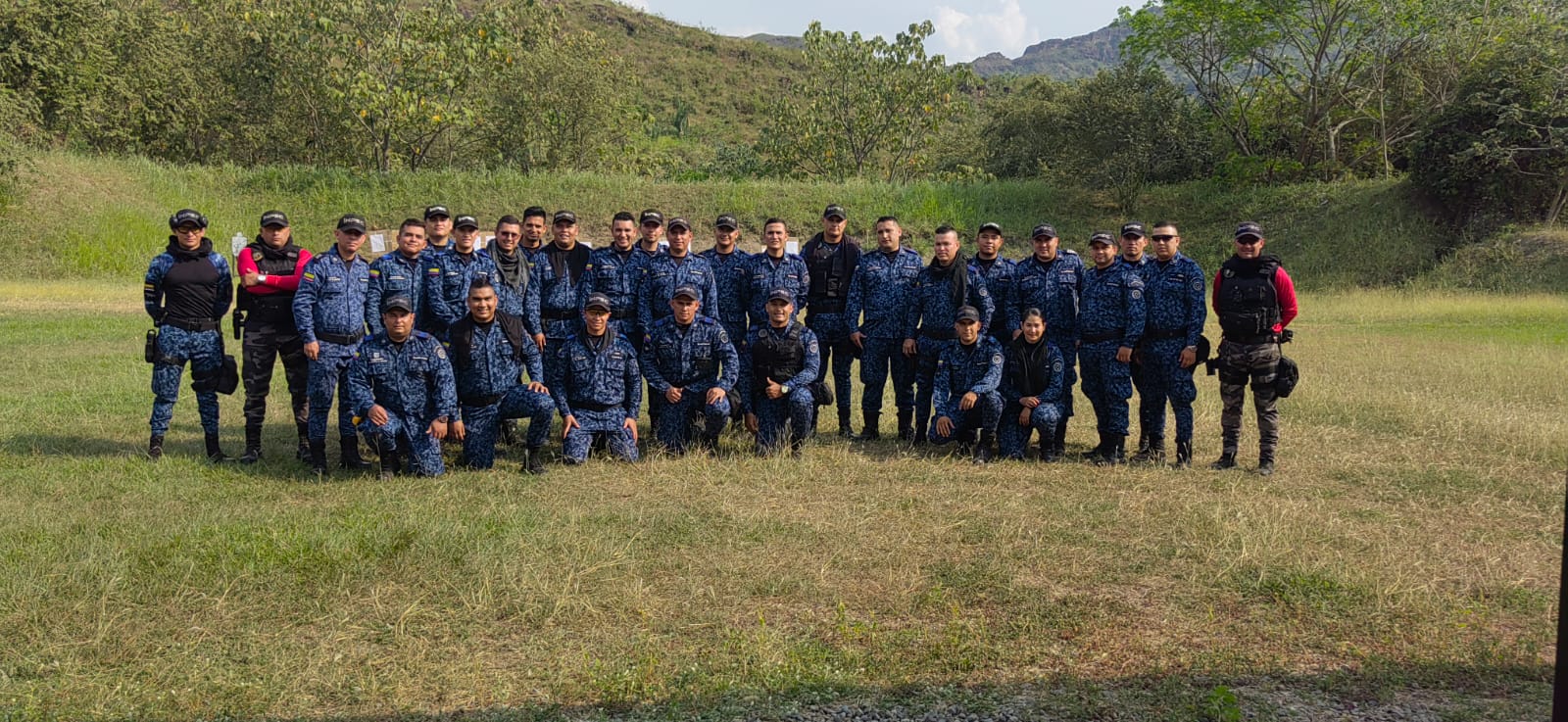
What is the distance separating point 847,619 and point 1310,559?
2497mm

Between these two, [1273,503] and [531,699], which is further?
[1273,503]

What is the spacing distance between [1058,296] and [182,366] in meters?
6.38

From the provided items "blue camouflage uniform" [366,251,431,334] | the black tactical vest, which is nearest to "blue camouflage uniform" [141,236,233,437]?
"blue camouflage uniform" [366,251,431,334]

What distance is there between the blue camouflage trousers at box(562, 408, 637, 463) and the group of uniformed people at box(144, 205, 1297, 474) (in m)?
0.02

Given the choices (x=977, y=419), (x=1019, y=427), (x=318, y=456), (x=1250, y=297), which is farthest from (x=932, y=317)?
(x=318, y=456)

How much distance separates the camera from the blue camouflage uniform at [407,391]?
6832 millimetres

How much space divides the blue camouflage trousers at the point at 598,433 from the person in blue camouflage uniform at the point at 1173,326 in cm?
380

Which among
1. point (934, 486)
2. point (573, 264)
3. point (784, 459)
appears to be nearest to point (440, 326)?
point (573, 264)

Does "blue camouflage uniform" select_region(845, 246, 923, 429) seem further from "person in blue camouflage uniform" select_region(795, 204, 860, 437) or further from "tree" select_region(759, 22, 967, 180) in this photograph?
"tree" select_region(759, 22, 967, 180)

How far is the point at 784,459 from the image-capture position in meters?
7.38

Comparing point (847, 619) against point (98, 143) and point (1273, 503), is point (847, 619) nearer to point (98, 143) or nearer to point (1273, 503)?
point (1273, 503)

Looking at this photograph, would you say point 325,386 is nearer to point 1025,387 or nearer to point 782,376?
point 782,376

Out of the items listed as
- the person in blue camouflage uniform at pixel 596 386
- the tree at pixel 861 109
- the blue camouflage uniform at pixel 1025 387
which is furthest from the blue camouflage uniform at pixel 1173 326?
the tree at pixel 861 109

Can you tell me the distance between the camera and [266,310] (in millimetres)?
7305
